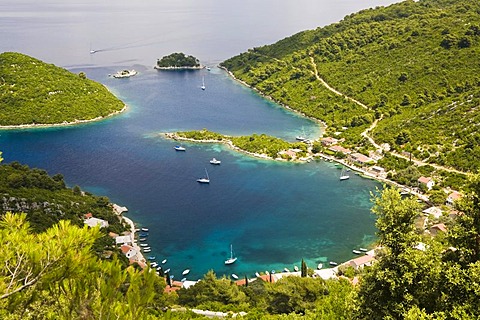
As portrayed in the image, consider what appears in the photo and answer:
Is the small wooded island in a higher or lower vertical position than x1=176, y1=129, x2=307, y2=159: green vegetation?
higher

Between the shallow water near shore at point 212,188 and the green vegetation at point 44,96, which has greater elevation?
the green vegetation at point 44,96

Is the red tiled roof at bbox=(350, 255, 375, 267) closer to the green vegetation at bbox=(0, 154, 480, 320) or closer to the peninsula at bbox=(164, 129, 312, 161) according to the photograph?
A: the green vegetation at bbox=(0, 154, 480, 320)

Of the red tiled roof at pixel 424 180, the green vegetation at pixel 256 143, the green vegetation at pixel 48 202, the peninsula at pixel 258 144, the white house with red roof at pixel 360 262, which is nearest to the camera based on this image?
the white house with red roof at pixel 360 262

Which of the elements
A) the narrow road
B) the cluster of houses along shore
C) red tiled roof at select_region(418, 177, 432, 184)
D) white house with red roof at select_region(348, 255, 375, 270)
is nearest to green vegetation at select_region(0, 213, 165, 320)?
the cluster of houses along shore

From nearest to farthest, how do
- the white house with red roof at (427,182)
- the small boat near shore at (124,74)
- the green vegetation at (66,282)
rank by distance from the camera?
1. the green vegetation at (66,282)
2. the white house with red roof at (427,182)
3. the small boat near shore at (124,74)

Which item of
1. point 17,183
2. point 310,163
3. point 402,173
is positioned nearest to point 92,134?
point 17,183

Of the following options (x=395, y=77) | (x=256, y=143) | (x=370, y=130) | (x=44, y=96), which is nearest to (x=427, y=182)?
(x=370, y=130)

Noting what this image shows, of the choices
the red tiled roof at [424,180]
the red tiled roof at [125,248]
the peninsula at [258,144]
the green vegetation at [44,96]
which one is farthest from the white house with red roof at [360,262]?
the green vegetation at [44,96]

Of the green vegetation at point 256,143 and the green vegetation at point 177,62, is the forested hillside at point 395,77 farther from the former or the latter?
the green vegetation at point 177,62
